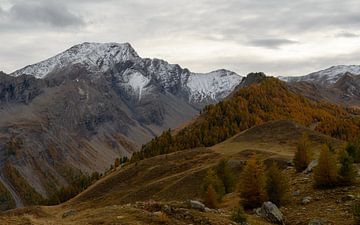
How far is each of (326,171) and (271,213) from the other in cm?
1018

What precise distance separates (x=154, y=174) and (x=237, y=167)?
28.9 m

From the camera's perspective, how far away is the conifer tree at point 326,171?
Result: 45.8 metres

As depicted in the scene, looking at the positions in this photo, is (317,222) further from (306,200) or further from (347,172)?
(347,172)

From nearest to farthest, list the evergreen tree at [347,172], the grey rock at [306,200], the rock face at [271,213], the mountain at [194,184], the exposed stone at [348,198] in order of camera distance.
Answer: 1. the mountain at [194,184]
2. the rock face at [271,213]
3. the exposed stone at [348,198]
4. the grey rock at [306,200]
5. the evergreen tree at [347,172]

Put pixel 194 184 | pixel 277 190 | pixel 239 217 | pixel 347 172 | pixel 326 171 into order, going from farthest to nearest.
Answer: pixel 194 184
pixel 326 171
pixel 347 172
pixel 277 190
pixel 239 217

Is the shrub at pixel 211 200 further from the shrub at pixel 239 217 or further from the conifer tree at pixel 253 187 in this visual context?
the shrub at pixel 239 217

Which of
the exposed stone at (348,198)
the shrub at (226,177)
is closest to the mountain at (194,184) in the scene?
the exposed stone at (348,198)

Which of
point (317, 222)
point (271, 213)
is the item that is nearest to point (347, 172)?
point (271, 213)

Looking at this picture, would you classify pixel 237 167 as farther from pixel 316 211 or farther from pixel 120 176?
pixel 316 211

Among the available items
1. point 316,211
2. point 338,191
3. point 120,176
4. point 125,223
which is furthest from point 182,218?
point 120,176

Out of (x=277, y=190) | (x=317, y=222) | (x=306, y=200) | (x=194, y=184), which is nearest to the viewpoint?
(x=317, y=222)

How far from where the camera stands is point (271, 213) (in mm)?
38750

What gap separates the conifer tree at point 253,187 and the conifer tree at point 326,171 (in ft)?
18.7

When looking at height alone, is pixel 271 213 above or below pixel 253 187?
below
